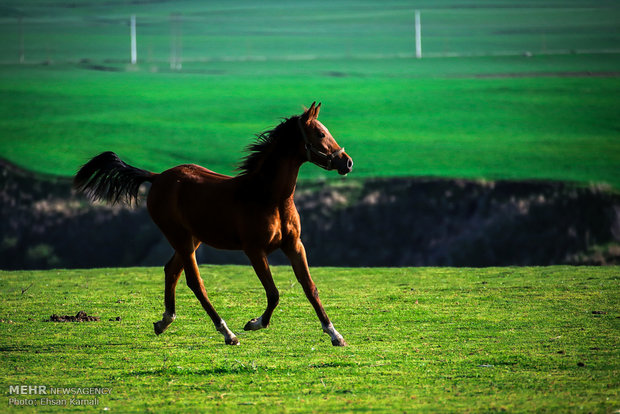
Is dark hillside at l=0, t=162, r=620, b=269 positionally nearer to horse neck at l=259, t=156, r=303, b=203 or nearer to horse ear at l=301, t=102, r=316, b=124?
horse neck at l=259, t=156, r=303, b=203

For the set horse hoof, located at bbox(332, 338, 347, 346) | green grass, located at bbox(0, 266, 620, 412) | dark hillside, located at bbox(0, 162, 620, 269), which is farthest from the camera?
dark hillside, located at bbox(0, 162, 620, 269)

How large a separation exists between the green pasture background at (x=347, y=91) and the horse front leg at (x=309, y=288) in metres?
12.6

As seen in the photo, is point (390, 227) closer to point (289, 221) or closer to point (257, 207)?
point (289, 221)

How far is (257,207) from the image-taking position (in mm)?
9406

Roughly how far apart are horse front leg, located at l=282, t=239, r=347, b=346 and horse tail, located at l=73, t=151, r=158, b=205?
244cm

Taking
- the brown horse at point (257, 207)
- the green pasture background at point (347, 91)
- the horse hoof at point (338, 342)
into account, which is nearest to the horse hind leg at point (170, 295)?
the brown horse at point (257, 207)

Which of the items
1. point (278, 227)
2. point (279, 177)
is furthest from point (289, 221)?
point (279, 177)

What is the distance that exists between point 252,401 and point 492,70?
3120 cm

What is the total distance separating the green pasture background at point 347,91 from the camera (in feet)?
77.9

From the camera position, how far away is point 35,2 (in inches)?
2501

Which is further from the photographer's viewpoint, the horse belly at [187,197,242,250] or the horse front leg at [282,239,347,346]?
the horse belly at [187,197,242,250]

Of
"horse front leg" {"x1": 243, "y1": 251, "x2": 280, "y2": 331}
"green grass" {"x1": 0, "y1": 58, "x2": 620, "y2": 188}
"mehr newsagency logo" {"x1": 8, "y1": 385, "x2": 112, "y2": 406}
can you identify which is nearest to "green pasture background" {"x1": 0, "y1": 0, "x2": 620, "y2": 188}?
"green grass" {"x1": 0, "y1": 58, "x2": 620, "y2": 188}

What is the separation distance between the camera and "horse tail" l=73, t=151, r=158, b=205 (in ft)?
36.3

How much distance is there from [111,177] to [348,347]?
12.8ft
